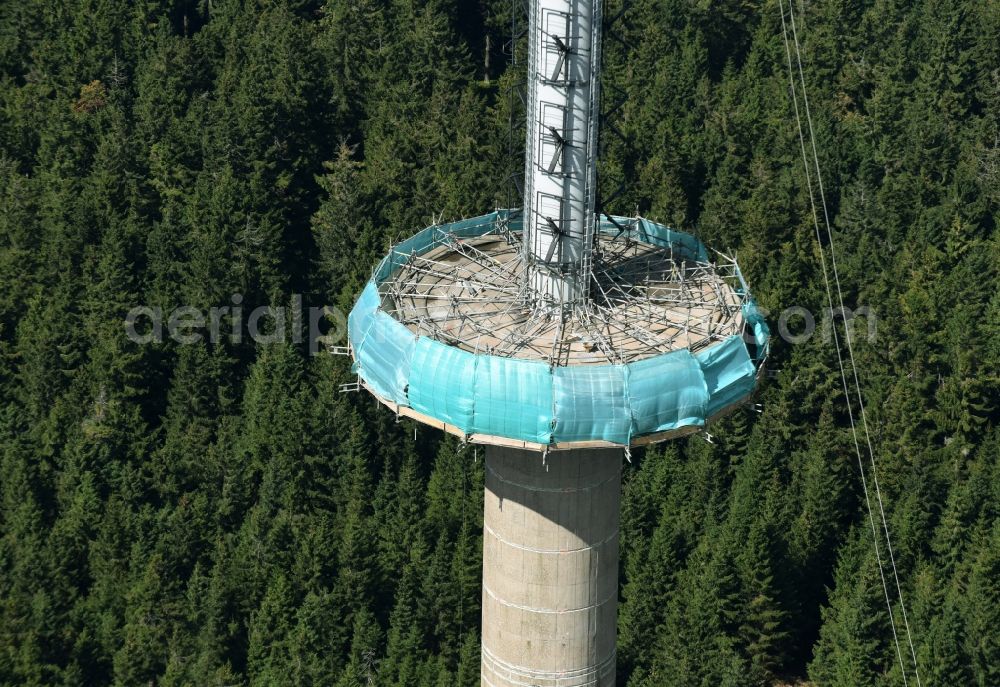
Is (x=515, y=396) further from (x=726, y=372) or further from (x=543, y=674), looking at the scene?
(x=543, y=674)

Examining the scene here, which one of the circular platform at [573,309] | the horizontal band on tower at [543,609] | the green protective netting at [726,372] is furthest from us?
the horizontal band on tower at [543,609]

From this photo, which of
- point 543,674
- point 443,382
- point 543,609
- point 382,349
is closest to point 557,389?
point 443,382

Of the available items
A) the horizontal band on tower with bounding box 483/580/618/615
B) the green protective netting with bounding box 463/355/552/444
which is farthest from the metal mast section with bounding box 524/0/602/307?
the horizontal band on tower with bounding box 483/580/618/615

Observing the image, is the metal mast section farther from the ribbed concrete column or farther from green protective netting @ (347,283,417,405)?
the ribbed concrete column

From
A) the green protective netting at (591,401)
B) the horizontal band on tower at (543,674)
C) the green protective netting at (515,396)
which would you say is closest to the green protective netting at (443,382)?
the green protective netting at (515,396)

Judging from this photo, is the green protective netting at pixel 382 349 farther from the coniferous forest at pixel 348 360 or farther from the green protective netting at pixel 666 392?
the coniferous forest at pixel 348 360

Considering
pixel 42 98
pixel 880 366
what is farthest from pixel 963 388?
pixel 42 98
